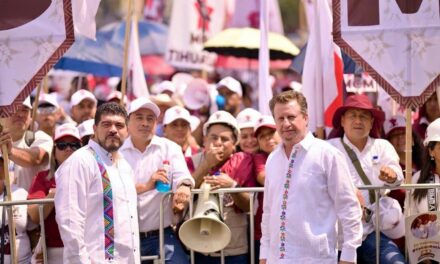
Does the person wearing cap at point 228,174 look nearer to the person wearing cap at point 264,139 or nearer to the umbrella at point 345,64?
the person wearing cap at point 264,139

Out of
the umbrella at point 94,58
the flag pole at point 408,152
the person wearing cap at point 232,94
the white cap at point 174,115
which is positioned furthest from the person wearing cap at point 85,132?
the umbrella at point 94,58

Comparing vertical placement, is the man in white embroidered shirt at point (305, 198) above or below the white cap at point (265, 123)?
below

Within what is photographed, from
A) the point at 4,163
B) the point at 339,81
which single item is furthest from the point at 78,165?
the point at 339,81

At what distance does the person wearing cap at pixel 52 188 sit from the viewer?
8742 mm

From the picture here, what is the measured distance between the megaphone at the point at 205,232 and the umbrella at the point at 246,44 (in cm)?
592

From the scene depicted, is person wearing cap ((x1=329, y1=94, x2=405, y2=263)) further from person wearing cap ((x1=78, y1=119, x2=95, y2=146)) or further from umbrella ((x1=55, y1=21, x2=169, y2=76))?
umbrella ((x1=55, y1=21, x2=169, y2=76))

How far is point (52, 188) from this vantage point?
350 inches

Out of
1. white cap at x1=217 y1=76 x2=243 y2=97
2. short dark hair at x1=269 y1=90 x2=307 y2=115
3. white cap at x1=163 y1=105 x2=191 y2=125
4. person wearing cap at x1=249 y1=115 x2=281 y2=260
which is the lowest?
person wearing cap at x1=249 y1=115 x2=281 y2=260

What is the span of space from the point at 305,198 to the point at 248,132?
8.51 ft

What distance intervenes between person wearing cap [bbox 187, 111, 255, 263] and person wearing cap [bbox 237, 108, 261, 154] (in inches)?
14.6

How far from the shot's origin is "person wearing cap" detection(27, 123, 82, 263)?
344 inches

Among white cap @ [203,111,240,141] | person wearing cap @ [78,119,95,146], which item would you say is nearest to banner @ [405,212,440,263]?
white cap @ [203,111,240,141]

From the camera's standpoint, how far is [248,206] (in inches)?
355

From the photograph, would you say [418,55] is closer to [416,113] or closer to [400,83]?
[400,83]
